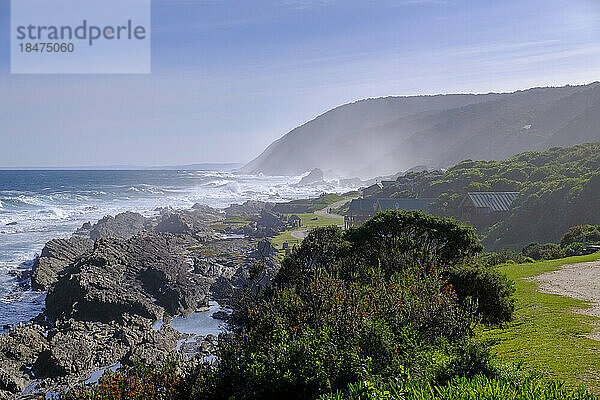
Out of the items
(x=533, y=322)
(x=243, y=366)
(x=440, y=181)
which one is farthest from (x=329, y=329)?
(x=440, y=181)

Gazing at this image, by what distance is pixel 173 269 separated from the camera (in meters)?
30.4

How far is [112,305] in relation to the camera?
23.8m

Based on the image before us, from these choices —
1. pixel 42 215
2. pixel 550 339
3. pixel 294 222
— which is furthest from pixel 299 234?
pixel 42 215

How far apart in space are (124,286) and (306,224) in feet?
116

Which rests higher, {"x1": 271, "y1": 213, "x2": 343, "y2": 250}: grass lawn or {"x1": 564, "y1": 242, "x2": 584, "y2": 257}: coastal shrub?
{"x1": 564, "y1": 242, "x2": 584, "y2": 257}: coastal shrub

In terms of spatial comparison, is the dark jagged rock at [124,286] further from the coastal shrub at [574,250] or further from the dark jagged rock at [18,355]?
the coastal shrub at [574,250]

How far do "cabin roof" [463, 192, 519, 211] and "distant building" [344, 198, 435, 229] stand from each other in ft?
17.9

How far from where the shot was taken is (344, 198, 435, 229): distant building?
2008 inches

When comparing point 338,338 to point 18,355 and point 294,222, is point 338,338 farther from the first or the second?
point 294,222

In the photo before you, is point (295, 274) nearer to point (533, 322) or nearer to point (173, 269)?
point (533, 322)

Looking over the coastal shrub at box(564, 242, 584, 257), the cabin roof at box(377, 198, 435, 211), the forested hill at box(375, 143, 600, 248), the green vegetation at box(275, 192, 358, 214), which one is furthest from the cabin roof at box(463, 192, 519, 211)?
the green vegetation at box(275, 192, 358, 214)

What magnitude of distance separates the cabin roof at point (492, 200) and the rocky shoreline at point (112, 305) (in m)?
22.0

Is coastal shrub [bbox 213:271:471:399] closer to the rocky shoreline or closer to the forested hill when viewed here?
the rocky shoreline

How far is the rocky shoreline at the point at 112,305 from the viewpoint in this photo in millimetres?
17688
